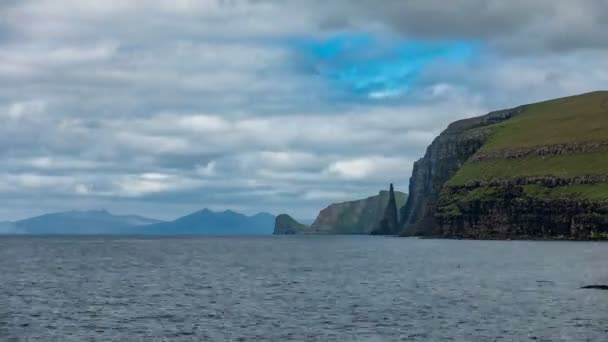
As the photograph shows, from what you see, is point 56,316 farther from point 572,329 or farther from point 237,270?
point 237,270

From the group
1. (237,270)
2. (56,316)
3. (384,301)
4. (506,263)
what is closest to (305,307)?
(384,301)

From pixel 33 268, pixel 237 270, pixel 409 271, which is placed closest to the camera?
pixel 409 271

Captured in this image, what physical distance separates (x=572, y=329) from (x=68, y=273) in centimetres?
10675

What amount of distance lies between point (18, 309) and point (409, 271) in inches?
2992

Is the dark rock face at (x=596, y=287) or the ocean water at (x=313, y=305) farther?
the dark rock face at (x=596, y=287)

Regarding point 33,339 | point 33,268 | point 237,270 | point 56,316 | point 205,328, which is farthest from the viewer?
point 33,268

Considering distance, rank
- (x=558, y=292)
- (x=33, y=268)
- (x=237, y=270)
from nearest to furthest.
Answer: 1. (x=558, y=292)
2. (x=237, y=270)
3. (x=33, y=268)

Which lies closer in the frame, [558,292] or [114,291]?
[558,292]

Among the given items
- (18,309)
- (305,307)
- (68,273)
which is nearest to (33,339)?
(18,309)

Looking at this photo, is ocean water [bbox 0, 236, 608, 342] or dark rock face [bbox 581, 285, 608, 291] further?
dark rock face [bbox 581, 285, 608, 291]

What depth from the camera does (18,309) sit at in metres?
84.8

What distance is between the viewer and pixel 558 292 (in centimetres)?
9569

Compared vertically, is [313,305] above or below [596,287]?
below

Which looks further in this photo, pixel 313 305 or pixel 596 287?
pixel 596 287
